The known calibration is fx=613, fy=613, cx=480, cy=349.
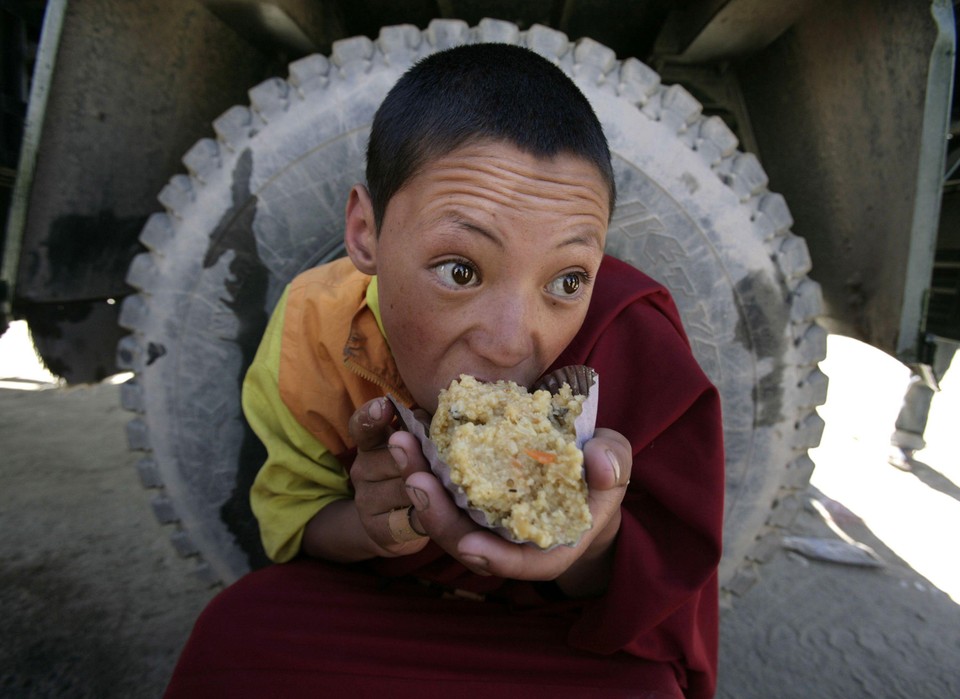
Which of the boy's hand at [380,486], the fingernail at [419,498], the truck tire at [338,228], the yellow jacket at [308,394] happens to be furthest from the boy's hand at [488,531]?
the truck tire at [338,228]

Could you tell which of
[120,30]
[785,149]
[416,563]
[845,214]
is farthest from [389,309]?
[785,149]

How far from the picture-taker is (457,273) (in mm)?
921

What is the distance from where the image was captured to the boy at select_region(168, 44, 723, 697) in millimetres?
892

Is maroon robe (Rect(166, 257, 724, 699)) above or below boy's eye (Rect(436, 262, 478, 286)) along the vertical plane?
below

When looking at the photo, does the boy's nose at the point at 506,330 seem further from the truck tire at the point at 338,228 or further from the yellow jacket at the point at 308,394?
the truck tire at the point at 338,228

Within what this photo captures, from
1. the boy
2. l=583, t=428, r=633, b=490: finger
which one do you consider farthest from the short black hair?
l=583, t=428, r=633, b=490: finger

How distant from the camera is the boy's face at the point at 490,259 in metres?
0.88

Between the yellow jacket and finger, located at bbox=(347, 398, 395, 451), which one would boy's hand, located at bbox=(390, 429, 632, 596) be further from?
the yellow jacket

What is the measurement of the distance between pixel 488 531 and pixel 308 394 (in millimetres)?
580

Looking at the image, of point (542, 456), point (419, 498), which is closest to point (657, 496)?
point (542, 456)

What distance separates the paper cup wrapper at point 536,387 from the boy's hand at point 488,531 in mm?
12

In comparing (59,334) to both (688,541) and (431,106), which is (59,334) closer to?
(431,106)

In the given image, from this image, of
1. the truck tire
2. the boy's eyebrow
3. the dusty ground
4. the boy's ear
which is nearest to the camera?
the boy's eyebrow

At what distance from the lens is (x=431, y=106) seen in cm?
99
